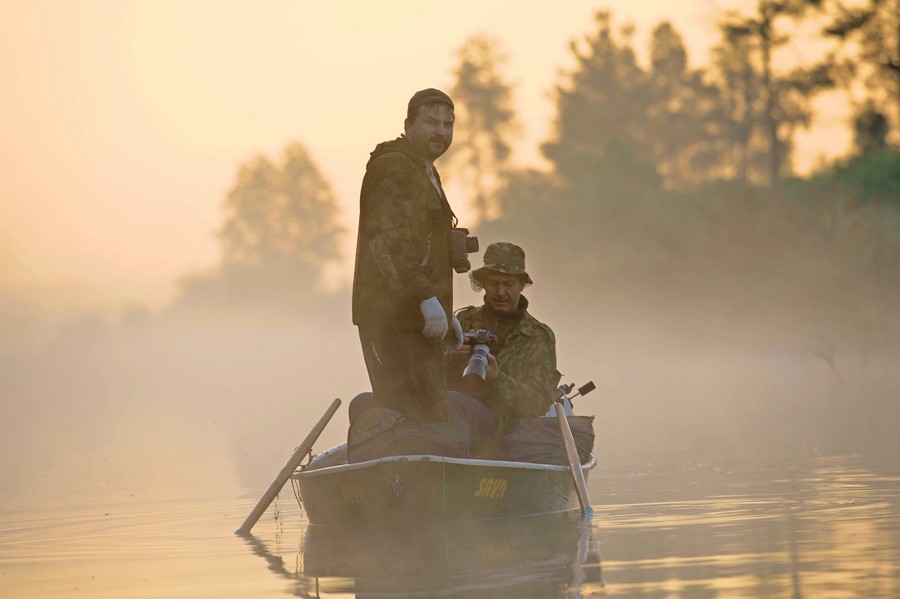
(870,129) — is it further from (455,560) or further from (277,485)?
(455,560)

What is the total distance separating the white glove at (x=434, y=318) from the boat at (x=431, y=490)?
31.5 inches

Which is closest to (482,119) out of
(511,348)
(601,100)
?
(601,100)

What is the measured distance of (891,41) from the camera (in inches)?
2269

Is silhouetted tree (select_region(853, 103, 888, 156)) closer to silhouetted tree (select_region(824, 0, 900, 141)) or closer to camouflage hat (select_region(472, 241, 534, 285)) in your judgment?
silhouetted tree (select_region(824, 0, 900, 141))

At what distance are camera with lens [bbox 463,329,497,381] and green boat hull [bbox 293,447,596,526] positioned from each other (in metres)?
0.67

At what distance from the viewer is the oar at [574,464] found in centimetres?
1404

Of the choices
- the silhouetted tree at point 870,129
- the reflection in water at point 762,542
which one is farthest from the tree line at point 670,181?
the reflection in water at point 762,542

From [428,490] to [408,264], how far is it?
149 centimetres

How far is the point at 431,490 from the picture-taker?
1287cm

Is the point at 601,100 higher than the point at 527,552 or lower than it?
higher

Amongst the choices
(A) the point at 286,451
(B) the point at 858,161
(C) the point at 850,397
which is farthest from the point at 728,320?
(A) the point at 286,451

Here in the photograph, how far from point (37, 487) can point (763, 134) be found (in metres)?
74.8

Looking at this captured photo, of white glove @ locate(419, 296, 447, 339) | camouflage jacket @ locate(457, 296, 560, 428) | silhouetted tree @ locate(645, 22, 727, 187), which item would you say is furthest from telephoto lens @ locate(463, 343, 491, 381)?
silhouetted tree @ locate(645, 22, 727, 187)

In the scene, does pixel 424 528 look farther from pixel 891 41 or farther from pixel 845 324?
pixel 891 41
